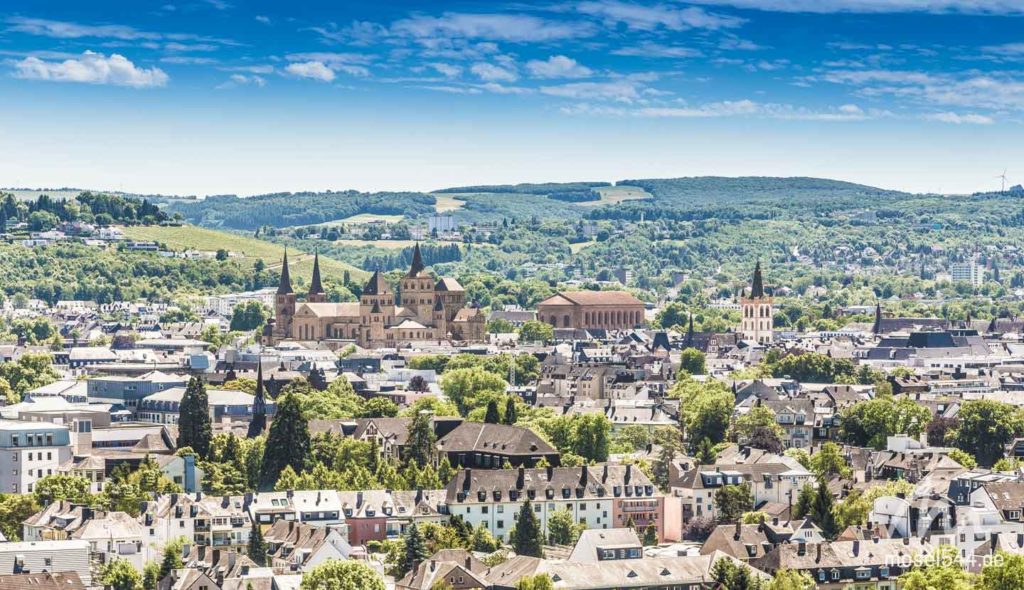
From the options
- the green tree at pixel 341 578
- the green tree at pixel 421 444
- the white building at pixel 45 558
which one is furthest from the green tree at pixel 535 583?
the green tree at pixel 421 444

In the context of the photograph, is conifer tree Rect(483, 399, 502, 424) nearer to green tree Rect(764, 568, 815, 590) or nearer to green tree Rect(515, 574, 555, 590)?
green tree Rect(764, 568, 815, 590)

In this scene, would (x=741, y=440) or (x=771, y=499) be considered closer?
(x=771, y=499)

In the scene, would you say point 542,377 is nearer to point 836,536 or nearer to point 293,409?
point 293,409

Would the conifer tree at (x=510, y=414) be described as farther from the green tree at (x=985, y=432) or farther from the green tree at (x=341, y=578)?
the green tree at (x=341, y=578)

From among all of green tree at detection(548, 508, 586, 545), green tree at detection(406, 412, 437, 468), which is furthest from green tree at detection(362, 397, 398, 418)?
green tree at detection(548, 508, 586, 545)

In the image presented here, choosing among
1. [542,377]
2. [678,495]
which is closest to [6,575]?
[678,495]

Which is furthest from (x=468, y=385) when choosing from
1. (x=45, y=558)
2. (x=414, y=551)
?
(x=45, y=558)
